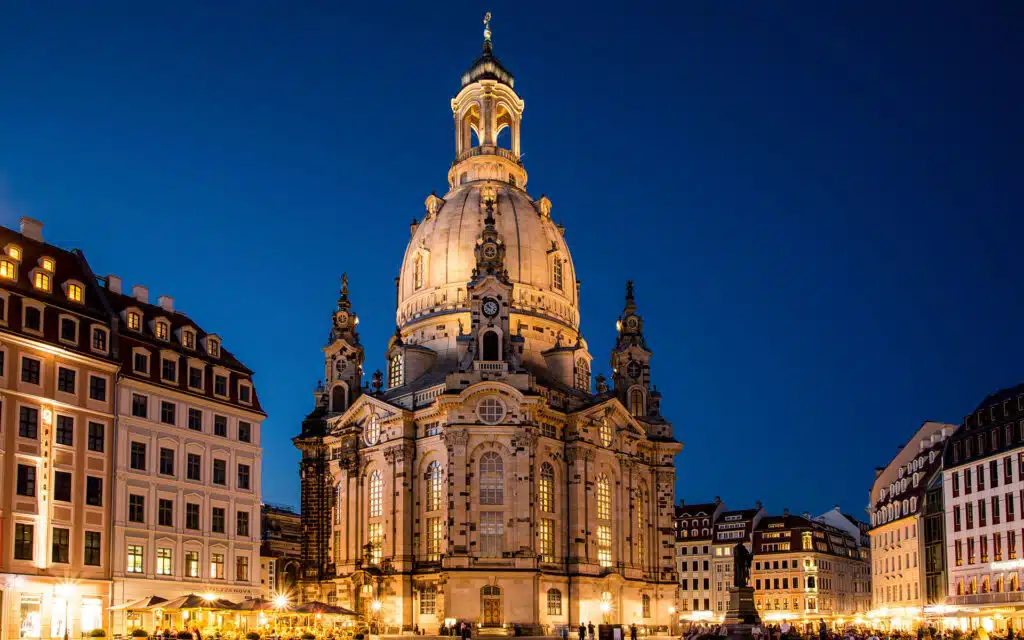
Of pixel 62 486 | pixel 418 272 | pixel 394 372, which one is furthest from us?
pixel 418 272

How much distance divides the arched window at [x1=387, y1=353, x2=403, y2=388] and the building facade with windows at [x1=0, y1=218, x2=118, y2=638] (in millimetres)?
44659

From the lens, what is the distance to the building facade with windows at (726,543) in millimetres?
171375

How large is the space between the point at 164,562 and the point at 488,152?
Answer: 66.2 m

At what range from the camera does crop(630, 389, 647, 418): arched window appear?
12463 centimetres

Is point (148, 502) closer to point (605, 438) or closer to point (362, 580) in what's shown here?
point (362, 580)

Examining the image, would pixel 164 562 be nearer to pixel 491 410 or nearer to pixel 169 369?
pixel 169 369

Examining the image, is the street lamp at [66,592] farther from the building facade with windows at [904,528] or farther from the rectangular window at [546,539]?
the building facade with windows at [904,528]

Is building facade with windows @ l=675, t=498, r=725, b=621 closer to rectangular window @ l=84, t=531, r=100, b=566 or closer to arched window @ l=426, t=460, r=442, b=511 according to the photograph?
arched window @ l=426, t=460, r=442, b=511

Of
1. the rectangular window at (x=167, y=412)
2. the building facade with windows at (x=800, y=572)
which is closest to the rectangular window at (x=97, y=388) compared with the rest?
the rectangular window at (x=167, y=412)

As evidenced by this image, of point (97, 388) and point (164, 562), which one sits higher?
point (97, 388)

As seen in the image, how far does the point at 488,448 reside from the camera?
334 feet

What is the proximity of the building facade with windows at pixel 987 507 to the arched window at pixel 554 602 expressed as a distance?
1269 inches

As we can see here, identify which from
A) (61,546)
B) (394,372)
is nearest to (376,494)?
(394,372)

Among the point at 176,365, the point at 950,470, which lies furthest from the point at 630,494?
the point at 176,365
